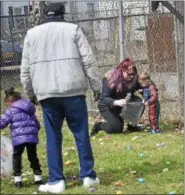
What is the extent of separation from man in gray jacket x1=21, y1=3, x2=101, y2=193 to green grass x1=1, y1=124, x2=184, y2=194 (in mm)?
329

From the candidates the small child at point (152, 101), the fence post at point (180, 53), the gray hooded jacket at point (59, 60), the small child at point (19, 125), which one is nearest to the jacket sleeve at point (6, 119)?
the small child at point (19, 125)

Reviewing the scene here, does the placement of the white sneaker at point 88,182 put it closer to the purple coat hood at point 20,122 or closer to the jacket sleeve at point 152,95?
the purple coat hood at point 20,122

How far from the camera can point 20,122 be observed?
554 cm

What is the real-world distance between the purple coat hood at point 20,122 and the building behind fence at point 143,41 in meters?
3.98

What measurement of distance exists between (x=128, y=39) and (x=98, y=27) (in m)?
0.65

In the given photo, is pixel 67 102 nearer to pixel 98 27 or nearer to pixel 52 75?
pixel 52 75

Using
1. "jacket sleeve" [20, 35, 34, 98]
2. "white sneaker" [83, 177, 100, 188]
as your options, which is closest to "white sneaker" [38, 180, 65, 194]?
"white sneaker" [83, 177, 100, 188]

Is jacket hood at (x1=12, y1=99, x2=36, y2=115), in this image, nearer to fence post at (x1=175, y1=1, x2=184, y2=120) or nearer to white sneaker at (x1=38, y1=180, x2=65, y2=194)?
white sneaker at (x1=38, y1=180, x2=65, y2=194)

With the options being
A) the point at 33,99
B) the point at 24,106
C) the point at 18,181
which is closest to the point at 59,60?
the point at 33,99

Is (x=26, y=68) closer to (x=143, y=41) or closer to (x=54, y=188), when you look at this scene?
(x=54, y=188)

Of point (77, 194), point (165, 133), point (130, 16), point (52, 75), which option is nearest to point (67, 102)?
point (52, 75)

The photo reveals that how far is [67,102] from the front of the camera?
17.4 ft

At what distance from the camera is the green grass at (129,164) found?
545cm

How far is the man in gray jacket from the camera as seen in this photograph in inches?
205
